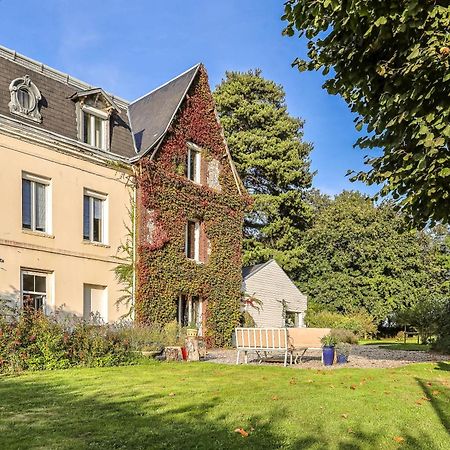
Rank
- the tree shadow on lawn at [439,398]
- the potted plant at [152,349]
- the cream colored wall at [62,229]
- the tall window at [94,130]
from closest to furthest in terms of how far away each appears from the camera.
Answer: the tree shadow on lawn at [439,398] → the potted plant at [152,349] → the cream colored wall at [62,229] → the tall window at [94,130]

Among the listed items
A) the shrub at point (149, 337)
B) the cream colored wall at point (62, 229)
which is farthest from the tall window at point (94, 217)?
the shrub at point (149, 337)

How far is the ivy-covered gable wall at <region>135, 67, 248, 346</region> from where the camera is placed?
19837mm

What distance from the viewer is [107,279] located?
18.9 meters

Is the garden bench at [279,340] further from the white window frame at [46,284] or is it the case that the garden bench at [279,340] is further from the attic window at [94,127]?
the attic window at [94,127]

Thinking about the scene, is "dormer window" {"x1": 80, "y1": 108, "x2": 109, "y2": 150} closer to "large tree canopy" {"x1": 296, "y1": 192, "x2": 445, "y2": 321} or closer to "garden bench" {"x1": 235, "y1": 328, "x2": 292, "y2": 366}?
"garden bench" {"x1": 235, "y1": 328, "x2": 292, "y2": 366}

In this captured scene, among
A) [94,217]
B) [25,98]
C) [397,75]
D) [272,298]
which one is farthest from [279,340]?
[272,298]

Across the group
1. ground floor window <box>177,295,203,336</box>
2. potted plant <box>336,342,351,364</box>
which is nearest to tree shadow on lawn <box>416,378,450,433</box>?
potted plant <box>336,342,351,364</box>

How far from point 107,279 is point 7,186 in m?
4.89

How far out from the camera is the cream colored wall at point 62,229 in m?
16.0

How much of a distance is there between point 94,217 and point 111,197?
1002mm

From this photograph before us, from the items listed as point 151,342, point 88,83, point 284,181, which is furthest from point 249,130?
point 151,342

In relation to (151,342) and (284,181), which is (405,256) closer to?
(284,181)

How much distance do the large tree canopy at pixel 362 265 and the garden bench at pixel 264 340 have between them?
24.8m

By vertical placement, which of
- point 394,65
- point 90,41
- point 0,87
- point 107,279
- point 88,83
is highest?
point 88,83
